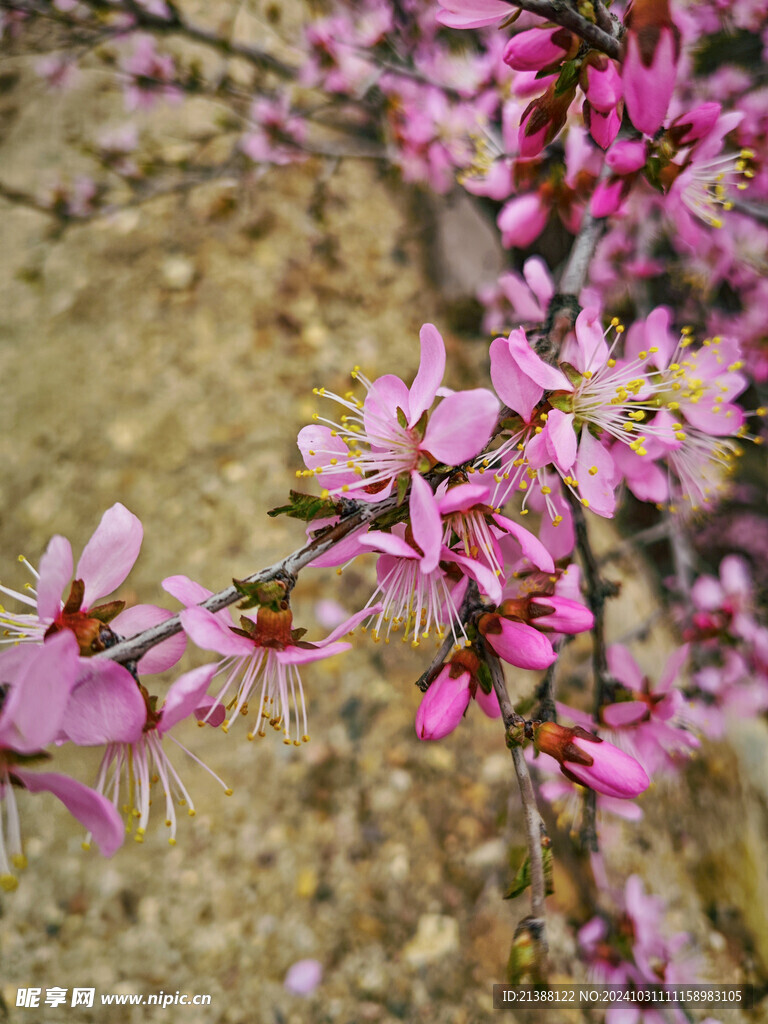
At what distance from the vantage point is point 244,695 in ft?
2.63

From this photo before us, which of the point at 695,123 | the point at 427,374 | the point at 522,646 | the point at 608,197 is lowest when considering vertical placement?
the point at 522,646

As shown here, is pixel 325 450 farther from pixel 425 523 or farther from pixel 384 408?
pixel 425 523

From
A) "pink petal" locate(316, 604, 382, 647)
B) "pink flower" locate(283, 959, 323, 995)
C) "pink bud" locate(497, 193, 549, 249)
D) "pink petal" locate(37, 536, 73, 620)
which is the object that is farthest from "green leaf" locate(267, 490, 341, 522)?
"pink flower" locate(283, 959, 323, 995)

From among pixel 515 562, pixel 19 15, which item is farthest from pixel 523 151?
pixel 19 15

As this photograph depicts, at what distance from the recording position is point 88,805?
61cm

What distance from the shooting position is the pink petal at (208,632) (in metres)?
0.63

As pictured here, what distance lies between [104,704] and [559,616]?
1.81 feet

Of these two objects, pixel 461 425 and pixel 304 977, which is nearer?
pixel 461 425

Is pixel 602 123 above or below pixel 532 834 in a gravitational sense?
above

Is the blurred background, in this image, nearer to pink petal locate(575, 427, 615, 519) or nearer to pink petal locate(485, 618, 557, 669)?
pink petal locate(485, 618, 557, 669)

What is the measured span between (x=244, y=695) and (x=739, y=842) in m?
1.78

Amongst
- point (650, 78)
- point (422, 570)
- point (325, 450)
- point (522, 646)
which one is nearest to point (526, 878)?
point (522, 646)

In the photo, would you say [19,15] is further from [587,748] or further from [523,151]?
[587,748]

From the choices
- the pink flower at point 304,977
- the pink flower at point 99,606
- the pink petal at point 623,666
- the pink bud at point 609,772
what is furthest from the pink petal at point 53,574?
the pink flower at point 304,977
